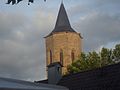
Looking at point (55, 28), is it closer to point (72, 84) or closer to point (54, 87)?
point (72, 84)

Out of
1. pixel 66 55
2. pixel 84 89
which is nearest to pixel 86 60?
pixel 84 89

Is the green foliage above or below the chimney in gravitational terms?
above

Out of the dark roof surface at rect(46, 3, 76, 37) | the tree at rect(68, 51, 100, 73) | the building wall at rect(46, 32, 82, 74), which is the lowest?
the tree at rect(68, 51, 100, 73)

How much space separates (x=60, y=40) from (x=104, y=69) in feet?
214

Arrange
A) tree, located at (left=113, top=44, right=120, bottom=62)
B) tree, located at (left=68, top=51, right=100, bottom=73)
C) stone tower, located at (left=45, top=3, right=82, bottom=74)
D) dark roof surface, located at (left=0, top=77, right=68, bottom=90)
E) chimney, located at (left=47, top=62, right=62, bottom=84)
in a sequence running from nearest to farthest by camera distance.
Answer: dark roof surface, located at (left=0, top=77, right=68, bottom=90) < chimney, located at (left=47, top=62, right=62, bottom=84) < tree, located at (left=68, top=51, right=100, bottom=73) < tree, located at (left=113, top=44, right=120, bottom=62) < stone tower, located at (left=45, top=3, right=82, bottom=74)

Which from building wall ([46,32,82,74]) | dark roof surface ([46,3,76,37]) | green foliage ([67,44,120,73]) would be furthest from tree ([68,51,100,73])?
dark roof surface ([46,3,76,37])

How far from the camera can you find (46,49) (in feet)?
279

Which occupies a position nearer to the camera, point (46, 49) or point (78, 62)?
point (78, 62)

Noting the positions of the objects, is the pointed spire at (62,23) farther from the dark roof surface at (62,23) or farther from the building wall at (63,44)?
the building wall at (63,44)

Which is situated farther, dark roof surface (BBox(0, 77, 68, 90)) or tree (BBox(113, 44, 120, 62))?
Result: tree (BBox(113, 44, 120, 62))

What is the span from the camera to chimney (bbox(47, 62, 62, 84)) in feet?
67.2

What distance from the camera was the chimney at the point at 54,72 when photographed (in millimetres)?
20469

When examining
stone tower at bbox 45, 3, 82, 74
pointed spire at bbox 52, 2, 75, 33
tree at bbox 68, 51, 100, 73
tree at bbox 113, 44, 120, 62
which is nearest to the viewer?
tree at bbox 68, 51, 100, 73

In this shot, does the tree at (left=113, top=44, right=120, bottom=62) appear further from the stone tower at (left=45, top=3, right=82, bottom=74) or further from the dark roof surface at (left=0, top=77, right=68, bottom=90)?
the dark roof surface at (left=0, top=77, right=68, bottom=90)
